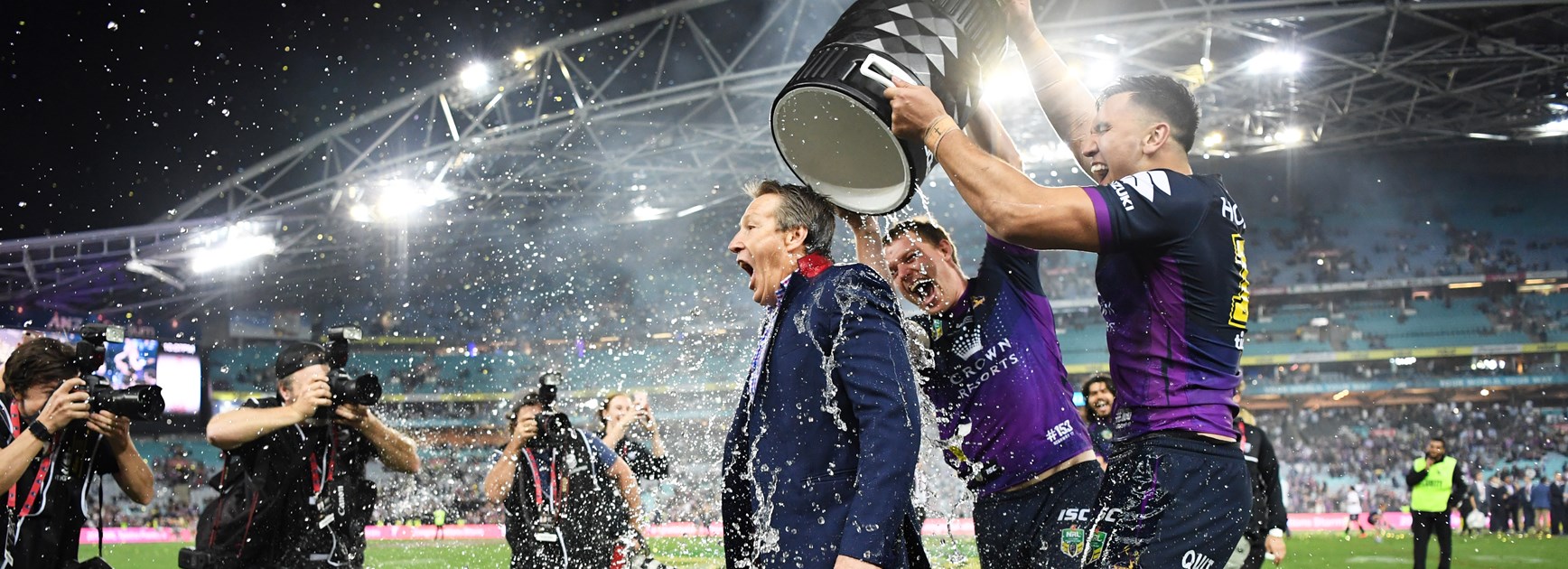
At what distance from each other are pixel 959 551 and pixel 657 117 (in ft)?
46.4

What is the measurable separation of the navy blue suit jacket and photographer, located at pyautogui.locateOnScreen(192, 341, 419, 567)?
263 cm

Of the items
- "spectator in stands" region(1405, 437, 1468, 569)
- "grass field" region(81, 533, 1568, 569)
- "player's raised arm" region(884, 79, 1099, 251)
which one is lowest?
"grass field" region(81, 533, 1568, 569)

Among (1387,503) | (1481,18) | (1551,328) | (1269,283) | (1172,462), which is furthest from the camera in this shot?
(1269,283)

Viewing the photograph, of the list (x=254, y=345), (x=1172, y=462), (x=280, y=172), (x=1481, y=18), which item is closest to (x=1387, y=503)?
(x=1481, y=18)

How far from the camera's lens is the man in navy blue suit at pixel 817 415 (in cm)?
280

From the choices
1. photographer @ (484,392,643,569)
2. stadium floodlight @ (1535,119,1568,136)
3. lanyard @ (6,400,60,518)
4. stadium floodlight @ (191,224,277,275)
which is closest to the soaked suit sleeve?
lanyard @ (6,400,60,518)

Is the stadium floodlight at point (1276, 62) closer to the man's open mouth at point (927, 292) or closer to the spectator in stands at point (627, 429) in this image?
the spectator in stands at point (627, 429)

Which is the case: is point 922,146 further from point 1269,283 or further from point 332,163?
point 1269,283

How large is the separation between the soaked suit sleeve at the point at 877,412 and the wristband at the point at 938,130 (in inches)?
20.8

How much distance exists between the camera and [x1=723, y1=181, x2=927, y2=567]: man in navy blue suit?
9.20 feet

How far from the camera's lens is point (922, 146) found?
2816 mm

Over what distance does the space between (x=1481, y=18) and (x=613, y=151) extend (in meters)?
18.5

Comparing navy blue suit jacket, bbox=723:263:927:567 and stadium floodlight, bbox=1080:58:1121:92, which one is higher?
stadium floodlight, bbox=1080:58:1121:92

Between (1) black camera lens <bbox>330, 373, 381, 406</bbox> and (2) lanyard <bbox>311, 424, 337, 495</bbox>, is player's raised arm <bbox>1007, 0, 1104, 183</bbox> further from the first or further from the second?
(2) lanyard <bbox>311, 424, 337, 495</bbox>
